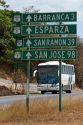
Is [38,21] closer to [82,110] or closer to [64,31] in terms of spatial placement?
[64,31]

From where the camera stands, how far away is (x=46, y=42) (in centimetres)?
2405

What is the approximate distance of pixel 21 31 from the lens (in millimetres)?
24000

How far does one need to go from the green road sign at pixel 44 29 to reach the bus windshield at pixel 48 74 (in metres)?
33.1

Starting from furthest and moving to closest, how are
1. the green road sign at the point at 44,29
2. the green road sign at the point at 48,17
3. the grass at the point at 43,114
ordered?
1. the green road sign at the point at 44,29
2. the green road sign at the point at 48,17
3. the grass at the point at 43,114

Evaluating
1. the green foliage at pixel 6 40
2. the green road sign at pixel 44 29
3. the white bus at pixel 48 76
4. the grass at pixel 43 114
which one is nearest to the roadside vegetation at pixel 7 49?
the green foliage at pixel 6 40

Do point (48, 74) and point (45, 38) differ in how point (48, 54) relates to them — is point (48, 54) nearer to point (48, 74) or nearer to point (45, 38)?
point (45, 38)

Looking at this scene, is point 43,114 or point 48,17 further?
point 48,17

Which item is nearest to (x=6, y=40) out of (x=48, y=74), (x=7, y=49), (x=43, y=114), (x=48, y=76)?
(x=7, y=49)

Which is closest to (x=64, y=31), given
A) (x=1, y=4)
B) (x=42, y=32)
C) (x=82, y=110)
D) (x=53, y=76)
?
(x=42, y=32)

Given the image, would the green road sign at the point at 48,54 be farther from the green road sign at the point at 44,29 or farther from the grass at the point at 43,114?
the grass at the point at 43,114

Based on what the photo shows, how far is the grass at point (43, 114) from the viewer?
778 inches

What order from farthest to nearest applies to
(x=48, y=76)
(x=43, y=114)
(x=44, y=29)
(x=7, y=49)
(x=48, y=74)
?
(x=7, y=49) → (x=48, y=76) → (x=48, y=74) → (x=44, y=29) → (x=43, y=114)

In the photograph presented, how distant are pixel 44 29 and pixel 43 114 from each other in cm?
361

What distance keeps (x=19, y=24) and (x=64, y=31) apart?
74.9 inches
